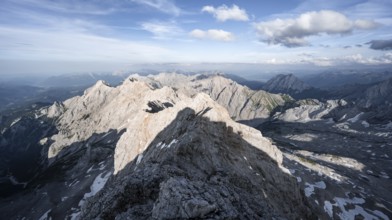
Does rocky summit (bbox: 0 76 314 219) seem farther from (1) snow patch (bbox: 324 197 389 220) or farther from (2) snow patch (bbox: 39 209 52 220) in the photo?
(1) snow patch (bbox: 324 197 389 220)

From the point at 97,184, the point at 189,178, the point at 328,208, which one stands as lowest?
the point at 328,208

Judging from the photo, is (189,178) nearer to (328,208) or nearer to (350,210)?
(328,208)

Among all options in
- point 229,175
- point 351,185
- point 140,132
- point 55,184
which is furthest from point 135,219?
point 351,185

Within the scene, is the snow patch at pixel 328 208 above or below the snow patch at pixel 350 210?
above

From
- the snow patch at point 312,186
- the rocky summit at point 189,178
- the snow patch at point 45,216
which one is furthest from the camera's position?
the snow patch at point 312,186

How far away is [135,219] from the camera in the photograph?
27422mm

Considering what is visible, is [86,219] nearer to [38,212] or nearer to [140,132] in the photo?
[140,132]

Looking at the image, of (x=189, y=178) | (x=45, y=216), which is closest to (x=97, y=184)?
(x=45, y=216)

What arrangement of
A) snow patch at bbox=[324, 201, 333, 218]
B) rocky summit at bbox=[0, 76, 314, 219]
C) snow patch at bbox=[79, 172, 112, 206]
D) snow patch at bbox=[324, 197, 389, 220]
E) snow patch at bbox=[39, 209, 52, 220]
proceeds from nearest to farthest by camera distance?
rocky summit at bbox=[0, 76, 314, 219] → snow patch at bbox=[324, 201, 333, 218] → snow patch at bbox=[324, 197, 389, 220] → snow patch at bbox=[39, 209, 52, 220] → snow patch at bbox=[79, 172, 112, 206]

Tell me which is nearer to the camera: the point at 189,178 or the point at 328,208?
the point at 189,178

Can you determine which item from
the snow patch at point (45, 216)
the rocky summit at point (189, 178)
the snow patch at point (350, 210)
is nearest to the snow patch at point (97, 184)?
the rocky summit at point (189, 178)

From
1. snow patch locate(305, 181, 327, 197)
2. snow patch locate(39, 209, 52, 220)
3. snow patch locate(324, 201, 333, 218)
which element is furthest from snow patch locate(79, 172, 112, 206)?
snow patch locate(324, 201, 333, 218)

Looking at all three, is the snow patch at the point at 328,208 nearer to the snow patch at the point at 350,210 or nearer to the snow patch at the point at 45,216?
the snow patch at the point at 350,210

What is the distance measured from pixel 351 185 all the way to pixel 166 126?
121m
